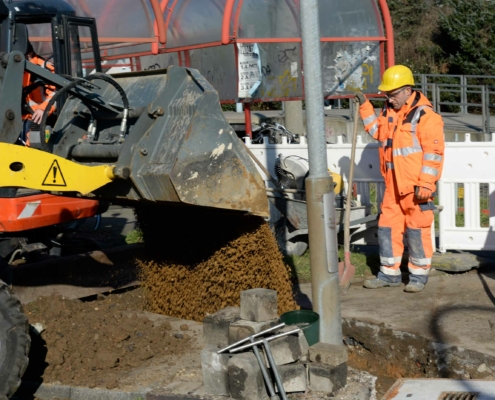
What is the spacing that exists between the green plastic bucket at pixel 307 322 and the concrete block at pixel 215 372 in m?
0.59

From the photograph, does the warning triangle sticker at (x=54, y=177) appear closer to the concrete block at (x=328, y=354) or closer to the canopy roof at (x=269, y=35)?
the concrete block at (x=328, y=354)

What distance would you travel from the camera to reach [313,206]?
17.3ft

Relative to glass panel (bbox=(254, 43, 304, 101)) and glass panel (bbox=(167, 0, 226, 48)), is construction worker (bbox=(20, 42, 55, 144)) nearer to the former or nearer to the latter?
glass panel (bbox=(254, 43, 304, 101))

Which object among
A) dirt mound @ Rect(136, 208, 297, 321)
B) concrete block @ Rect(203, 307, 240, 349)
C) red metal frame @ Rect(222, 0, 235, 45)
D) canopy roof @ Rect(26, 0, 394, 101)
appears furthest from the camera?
canopy roof @ Rect(26, 0, 394, 101)

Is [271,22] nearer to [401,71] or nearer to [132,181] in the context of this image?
[401,71]

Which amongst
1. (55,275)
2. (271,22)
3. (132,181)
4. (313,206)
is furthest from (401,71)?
(271,22)

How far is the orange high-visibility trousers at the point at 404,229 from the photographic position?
7.18m

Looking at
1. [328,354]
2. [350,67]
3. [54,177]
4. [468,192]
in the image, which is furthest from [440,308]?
[350,67]

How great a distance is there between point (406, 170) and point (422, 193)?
26 centimetres

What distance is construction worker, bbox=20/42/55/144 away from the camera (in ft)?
19.3

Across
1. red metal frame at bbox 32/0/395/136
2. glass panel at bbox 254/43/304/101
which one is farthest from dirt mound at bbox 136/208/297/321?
glass panel at bbox 254/43/304/101

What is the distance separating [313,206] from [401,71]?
2365 millimetres

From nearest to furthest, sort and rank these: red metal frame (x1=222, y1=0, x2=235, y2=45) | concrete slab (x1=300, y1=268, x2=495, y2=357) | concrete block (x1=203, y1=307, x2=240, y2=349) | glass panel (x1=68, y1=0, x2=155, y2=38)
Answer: concrete block (x1=203, y1=307, x2=240, y2=349), concrete slab (x1=300, y1=268, x2=495, y2=357), red metal frame (x1=222, y1=0, x2=235, y2=45), glass panel (x1=68, y1=0, x2=155, y2=38)

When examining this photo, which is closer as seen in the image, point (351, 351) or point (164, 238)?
point (351, 351)
